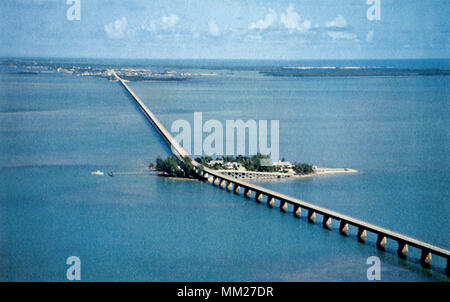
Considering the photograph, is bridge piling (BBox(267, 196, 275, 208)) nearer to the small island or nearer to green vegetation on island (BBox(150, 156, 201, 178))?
the small island

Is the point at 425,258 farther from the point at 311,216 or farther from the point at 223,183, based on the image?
the point at 223,183

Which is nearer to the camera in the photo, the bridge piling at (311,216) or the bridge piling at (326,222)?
the bridge piling at (326,222)

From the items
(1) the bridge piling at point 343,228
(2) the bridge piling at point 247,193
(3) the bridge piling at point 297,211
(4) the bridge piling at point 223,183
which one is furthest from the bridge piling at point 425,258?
(4) the bridge piling at point 223,183

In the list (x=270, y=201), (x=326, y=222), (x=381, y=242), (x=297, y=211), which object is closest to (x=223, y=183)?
(x=270, y=201)

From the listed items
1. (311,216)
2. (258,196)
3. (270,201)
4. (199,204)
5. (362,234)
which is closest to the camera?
(362,234)

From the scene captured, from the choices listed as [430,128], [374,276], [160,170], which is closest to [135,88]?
[430,128]

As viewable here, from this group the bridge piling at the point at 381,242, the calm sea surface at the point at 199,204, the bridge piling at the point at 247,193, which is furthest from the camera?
the bridge piling at the point at 247,193

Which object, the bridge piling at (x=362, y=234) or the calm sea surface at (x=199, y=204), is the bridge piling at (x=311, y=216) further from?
the bridge piling at (x=362, y=234)
